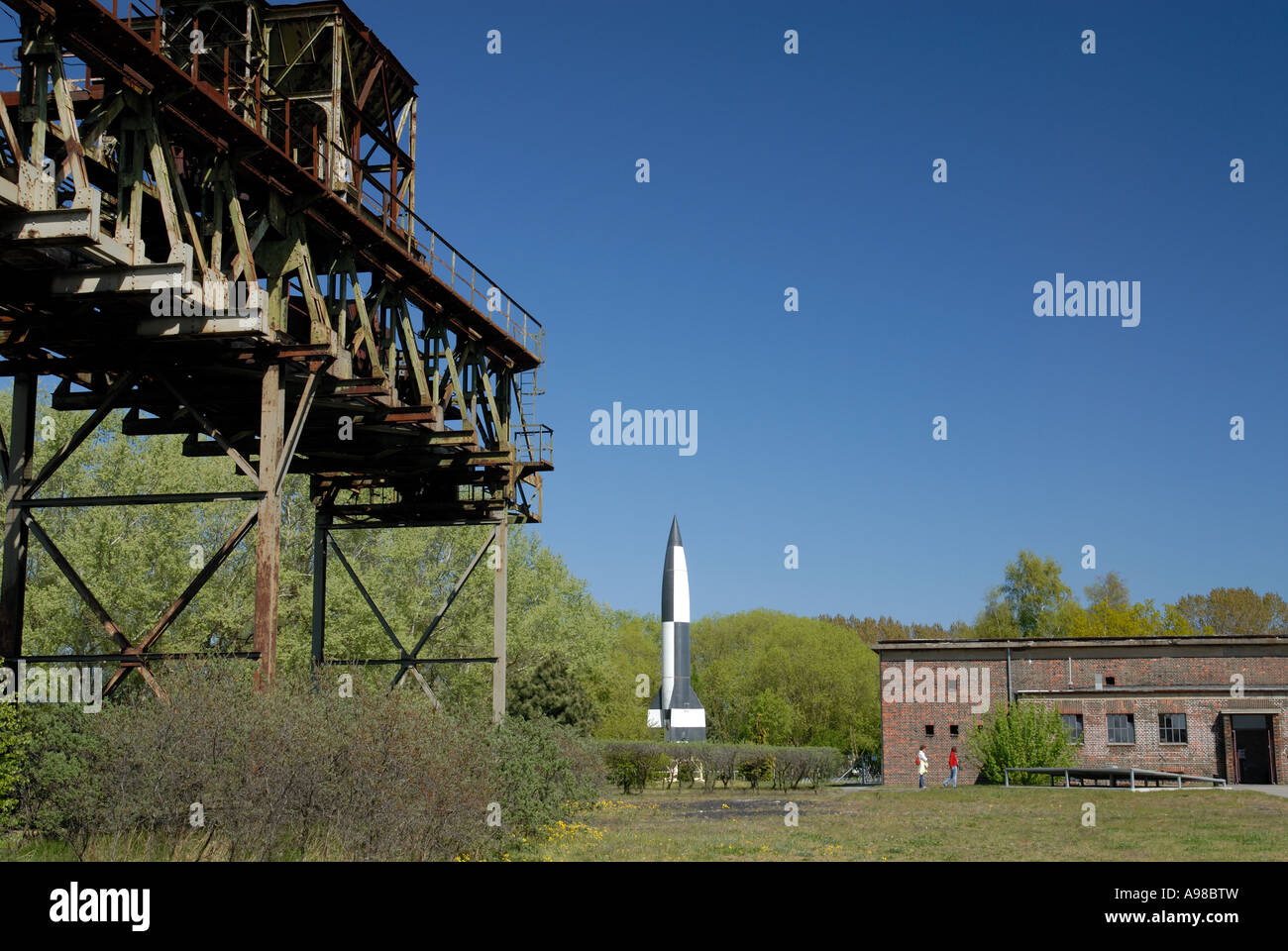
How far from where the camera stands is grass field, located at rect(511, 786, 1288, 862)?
18609 millimetres

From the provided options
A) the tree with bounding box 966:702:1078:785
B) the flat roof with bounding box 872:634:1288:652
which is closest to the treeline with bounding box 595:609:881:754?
the flat roof with bounding box 872:634:1288:652

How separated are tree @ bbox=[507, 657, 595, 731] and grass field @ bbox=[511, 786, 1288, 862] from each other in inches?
375

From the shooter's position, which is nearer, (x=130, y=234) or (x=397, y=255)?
(x=130, y=234)

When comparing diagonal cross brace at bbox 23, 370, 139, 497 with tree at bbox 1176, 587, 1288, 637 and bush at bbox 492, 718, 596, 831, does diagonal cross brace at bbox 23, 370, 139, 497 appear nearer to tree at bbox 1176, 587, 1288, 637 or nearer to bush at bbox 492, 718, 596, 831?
bush at bbox 492, 718, 596, 831

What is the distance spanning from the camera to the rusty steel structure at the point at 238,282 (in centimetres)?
1600

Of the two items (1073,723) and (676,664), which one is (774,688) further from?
(1073,723)

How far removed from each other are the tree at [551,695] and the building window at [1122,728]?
19690mm

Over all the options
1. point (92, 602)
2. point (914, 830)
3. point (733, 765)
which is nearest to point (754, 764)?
point (733, 765)

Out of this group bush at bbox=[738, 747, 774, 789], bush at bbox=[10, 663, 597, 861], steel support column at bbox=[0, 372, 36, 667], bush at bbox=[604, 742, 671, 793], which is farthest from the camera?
bush at bbox=[738, 747, 774, 789]
